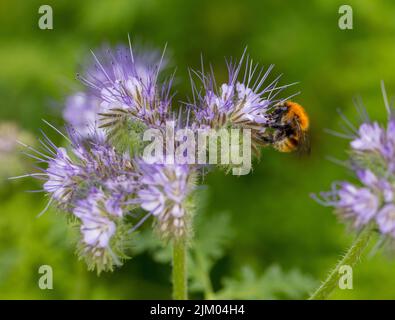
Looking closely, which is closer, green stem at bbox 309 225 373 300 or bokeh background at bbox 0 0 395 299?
green stem at bbox 309 225 373 300

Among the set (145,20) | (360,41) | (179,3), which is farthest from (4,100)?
(360,41)

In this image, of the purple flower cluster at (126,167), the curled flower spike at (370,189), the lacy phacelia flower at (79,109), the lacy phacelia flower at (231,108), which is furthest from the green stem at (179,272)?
the lacy phacelia flower at (79,109)

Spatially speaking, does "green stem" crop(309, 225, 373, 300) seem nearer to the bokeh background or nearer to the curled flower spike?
the curled flower spike

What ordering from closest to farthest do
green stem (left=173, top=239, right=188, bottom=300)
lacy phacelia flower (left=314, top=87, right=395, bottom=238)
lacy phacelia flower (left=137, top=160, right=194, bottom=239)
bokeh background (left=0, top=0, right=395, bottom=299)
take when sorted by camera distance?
lacy phacelia flower (left=314, top=87, right=395, bottom=238) < lacy phacelia flower (left=137, top=160, right=194, bottom=239) < green stem (left=173, top=239, right=188, bottom=300) < bokeh background (left=0, top=0, right=395, bottom=299)

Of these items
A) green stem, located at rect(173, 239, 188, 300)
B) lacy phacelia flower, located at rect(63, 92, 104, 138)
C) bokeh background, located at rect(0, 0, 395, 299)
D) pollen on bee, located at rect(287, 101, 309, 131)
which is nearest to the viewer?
green stem, located at rect(173, 239, 188, 300)

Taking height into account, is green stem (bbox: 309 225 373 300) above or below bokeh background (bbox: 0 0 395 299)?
below

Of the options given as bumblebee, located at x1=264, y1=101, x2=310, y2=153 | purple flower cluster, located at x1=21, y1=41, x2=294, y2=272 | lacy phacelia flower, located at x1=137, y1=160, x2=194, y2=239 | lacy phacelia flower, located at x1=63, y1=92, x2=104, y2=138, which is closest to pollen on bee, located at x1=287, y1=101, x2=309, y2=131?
bumblebee, located at x1=264, y1=101, x2=310, y2=153
